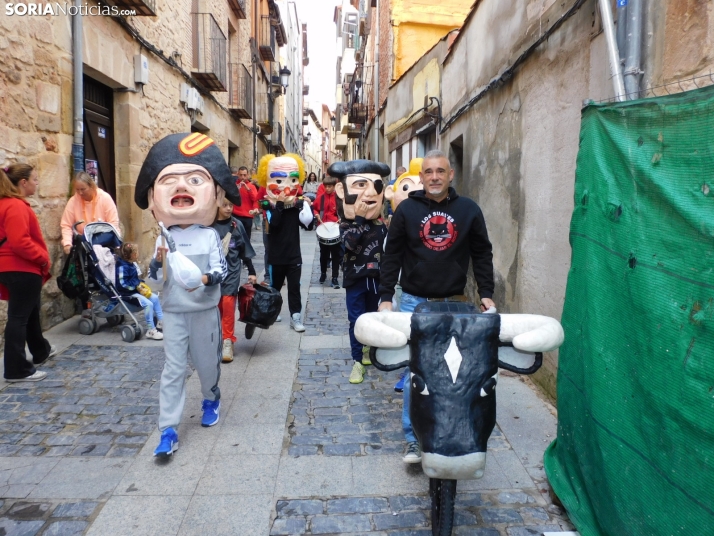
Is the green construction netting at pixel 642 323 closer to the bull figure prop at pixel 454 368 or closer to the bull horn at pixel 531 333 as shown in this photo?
the bull horn at pixel 531 333

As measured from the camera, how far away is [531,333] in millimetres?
2453

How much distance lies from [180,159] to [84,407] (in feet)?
6.78

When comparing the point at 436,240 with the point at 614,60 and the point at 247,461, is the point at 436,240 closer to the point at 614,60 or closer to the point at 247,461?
the point at 614,60

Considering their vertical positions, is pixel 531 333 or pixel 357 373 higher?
pixel 531 333

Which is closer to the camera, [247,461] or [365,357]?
[247,461]

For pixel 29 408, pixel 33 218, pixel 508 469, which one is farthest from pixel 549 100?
pixel 29 408

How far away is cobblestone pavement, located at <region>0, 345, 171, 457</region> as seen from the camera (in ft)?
12.0

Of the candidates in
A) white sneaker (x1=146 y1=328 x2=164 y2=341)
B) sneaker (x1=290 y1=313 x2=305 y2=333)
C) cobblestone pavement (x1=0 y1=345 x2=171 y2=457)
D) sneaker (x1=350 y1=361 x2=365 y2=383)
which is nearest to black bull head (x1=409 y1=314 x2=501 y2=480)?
cobblestone pavement (x1=0 y1=345 x2=171 y2=457)

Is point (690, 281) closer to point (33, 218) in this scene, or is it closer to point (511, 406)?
point (511, 406)

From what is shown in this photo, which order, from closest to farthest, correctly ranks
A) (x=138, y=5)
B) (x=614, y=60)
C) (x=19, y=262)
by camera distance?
1. (x=614, y=60)
2. (x=19, y=262)
3. (x=138, y=5)

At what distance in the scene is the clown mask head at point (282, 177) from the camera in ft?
19.4

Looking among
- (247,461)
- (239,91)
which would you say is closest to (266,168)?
(247,461)

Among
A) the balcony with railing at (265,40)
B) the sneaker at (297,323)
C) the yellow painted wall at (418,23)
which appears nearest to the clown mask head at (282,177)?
the sneaker at (297,323)

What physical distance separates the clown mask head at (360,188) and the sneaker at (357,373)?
4.23ft
